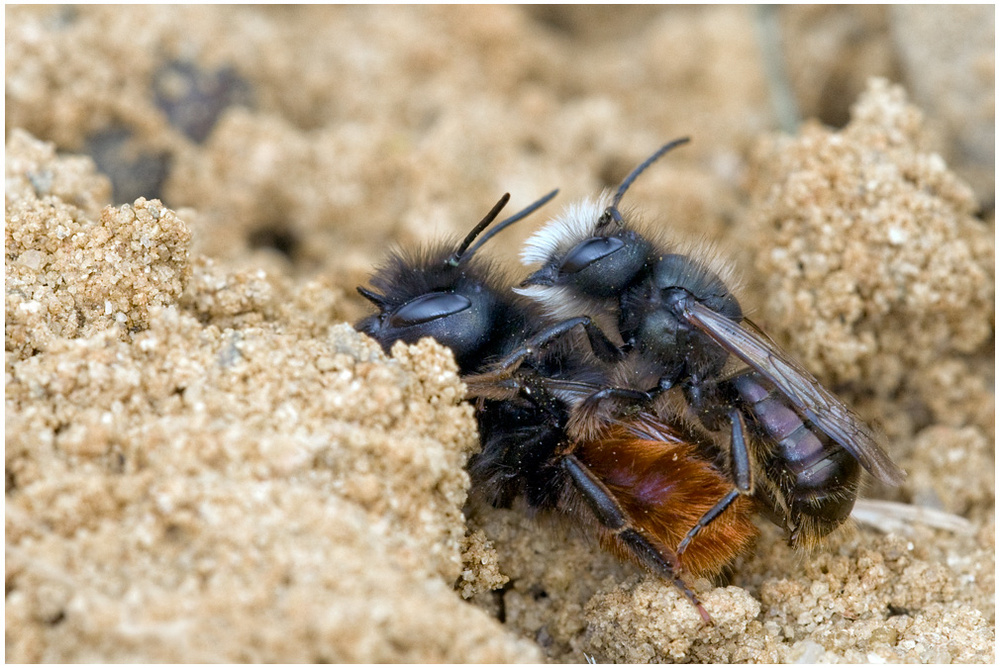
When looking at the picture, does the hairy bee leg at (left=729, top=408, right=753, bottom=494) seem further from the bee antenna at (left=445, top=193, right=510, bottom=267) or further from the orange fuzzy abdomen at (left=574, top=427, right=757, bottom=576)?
the bee antenna at (left=445, top=193, right=510, bottom=267)

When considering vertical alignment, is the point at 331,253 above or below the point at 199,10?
below

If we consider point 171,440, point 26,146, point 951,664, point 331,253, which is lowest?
point 951,664

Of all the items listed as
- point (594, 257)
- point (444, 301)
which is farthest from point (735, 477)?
point (444, 301)

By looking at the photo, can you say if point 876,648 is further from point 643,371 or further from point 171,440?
point 171,440

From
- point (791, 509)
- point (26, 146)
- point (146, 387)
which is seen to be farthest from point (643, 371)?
point (26, 146)

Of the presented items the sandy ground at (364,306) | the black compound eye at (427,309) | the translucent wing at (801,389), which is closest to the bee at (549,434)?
the black compound eye at (427,309)

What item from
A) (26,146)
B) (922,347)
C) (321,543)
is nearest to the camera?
(321,543)

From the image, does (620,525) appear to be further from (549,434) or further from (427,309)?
(427,309)
